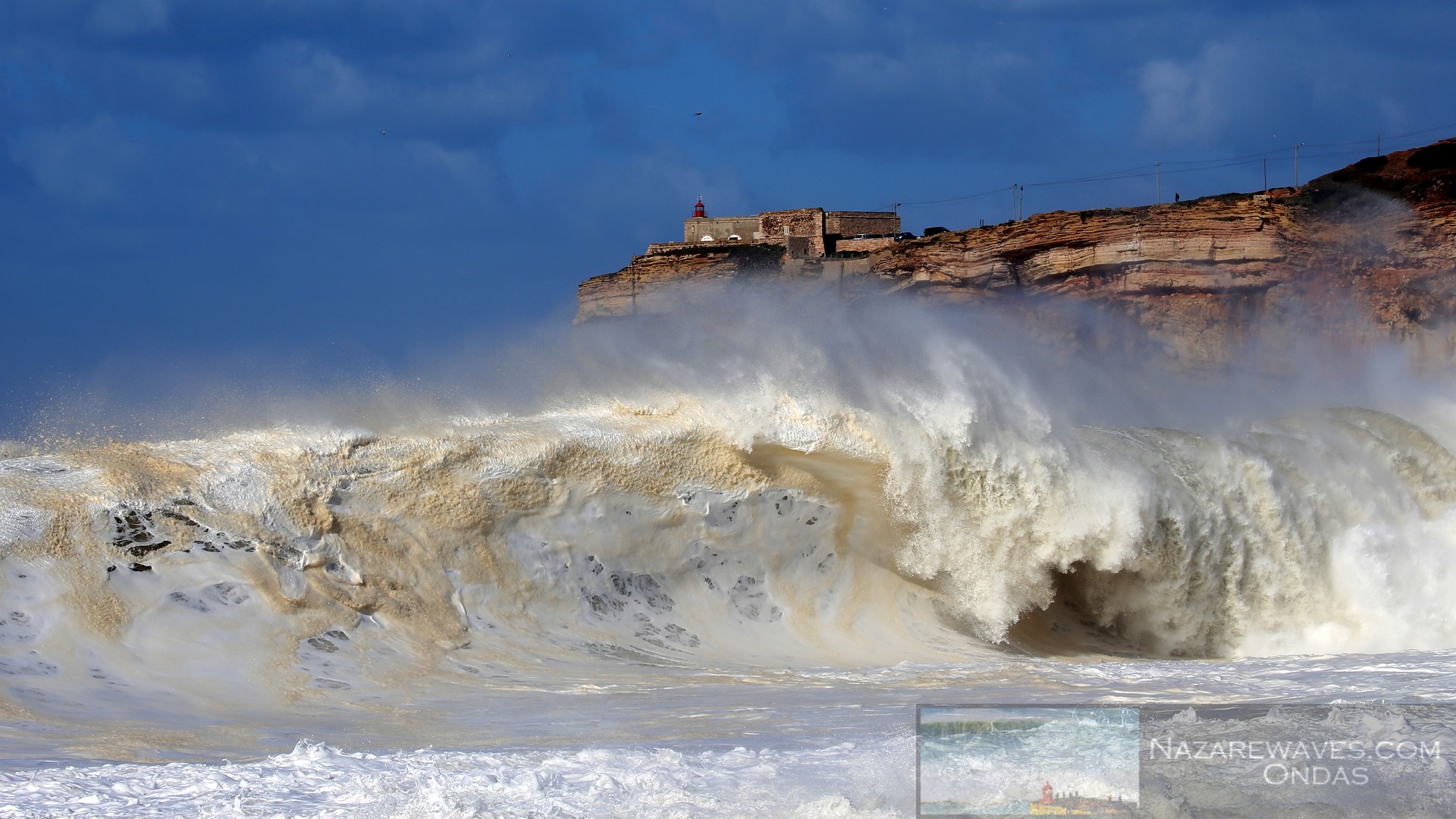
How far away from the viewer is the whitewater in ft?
22.0

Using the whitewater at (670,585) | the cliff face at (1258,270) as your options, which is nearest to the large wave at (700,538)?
the whitewater at (670,585)

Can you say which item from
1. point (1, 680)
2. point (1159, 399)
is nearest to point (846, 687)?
point (1, 680)

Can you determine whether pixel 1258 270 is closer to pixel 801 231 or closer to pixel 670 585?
pixel 801 231

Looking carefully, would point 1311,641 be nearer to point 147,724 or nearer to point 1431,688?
point 1431,688

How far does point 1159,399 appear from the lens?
83.4ft

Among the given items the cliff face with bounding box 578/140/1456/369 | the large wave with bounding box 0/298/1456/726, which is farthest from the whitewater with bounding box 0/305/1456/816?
the cliff face with bounding box 578/140/1456/369

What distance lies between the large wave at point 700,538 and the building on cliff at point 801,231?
26.5 meters

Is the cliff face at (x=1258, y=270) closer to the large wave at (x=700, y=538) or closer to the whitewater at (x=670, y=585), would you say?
the whitewater at (x=670, y=585)

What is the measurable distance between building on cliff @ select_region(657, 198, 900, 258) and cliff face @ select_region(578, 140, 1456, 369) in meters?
5.12

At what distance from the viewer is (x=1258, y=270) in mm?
35062

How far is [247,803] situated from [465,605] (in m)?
4.22

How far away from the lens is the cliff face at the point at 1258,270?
3406 centimetres

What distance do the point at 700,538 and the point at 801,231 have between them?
107 feet

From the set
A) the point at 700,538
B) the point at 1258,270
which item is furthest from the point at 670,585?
the point at 1258,270
